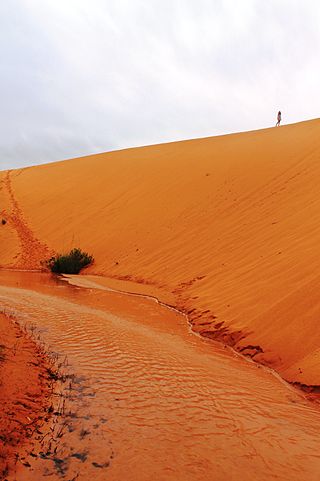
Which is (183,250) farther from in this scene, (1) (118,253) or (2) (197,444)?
(2) (197,444)

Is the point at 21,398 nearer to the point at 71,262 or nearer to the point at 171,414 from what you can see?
the point at 171,414

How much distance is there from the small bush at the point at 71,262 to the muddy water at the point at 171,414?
5.27 m

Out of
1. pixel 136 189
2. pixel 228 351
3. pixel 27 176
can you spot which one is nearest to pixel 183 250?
pixel 228 351

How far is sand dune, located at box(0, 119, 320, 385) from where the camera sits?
5129 mm

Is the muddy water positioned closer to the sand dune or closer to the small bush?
the sand dune

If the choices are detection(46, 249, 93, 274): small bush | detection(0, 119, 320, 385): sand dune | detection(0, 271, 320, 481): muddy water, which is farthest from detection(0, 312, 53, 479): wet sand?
detection(46, 249, 93, 274): small bush

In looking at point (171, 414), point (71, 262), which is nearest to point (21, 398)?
point (171, 414)

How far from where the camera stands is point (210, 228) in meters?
10.2

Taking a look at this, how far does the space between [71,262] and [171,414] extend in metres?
8.29

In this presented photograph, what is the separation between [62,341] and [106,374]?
1079 mm

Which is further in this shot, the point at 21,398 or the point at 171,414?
the point at 171,414

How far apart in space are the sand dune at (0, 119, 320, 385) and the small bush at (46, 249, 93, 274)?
0.33 metres

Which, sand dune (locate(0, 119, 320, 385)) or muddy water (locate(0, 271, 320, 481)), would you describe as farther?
sand dune (locate(0, 119, 320, 385))

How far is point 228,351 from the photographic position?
4.89m
